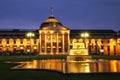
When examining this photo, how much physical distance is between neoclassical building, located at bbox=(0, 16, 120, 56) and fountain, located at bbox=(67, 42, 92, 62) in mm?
85854

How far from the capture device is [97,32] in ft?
468

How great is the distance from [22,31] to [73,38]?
25.9m

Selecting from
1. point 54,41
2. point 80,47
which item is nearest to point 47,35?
point 54,41

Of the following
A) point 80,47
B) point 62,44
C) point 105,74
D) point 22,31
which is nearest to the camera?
point 105,74

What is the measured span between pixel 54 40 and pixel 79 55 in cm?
9402

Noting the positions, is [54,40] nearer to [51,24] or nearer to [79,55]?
[51,24]

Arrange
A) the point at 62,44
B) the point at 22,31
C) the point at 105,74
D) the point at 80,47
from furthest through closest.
Answer: the point at 22,31
the point at 62,44
the point at 80,47
the point at 105,74

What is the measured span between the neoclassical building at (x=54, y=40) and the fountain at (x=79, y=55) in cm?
8585

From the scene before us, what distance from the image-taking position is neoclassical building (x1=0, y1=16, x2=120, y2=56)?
436 ft

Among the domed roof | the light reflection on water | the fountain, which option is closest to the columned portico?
the domed roof

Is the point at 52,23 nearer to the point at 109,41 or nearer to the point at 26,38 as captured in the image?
the point at 26,38

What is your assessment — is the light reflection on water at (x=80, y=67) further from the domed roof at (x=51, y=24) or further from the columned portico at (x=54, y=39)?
the domed roof at (x=51, y=24)

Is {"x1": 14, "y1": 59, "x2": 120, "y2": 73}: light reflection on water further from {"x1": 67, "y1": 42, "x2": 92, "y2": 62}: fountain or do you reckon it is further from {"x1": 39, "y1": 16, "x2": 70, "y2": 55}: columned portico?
{"x1": 39, "y1": 16, "x2": 70, "y2": 55}: columned portico

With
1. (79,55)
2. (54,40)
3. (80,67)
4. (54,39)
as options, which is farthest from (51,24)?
(80,67)
